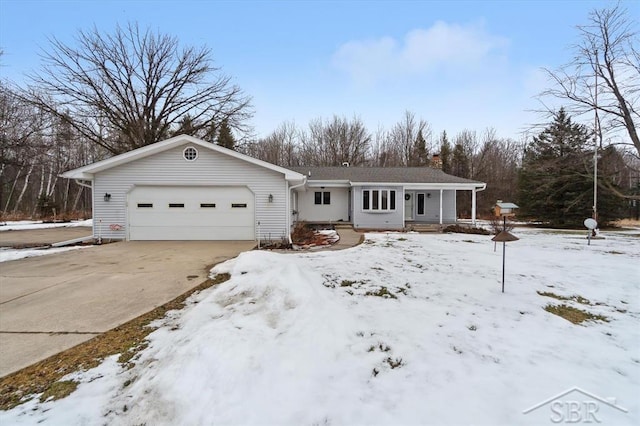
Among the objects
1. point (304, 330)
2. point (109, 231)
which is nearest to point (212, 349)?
point (304, 330)

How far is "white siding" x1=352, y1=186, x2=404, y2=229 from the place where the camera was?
15.6 metres

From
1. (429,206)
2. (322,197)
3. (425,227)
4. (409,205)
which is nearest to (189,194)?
(322,197)

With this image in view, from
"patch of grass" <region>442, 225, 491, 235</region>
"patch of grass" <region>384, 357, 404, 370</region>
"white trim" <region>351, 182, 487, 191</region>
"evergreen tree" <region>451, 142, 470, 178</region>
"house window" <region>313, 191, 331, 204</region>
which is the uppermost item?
"evergreen tree" <region>451, 142, 470, 178</region>

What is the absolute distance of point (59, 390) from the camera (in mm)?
2475

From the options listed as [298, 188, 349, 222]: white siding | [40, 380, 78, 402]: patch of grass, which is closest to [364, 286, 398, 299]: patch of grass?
[40, 380, 78, 402]: patch of grass

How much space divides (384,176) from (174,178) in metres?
10.9

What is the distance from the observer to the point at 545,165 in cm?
1415

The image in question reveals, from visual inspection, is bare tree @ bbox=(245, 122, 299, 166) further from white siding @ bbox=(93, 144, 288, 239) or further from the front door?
white siding @ bbox=(93, 144, 288, 239)

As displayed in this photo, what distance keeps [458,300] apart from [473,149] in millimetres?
31562

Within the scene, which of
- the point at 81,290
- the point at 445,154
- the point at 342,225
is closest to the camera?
the point at 81,290

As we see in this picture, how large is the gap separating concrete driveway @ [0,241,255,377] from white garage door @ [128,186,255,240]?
1.85 meters

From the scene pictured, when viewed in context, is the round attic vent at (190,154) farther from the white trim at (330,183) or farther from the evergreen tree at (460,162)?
the evergreen tree at (460,162)

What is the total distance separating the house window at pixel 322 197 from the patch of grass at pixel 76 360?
13.4m

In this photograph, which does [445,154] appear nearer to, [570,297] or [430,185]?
[430,185]
